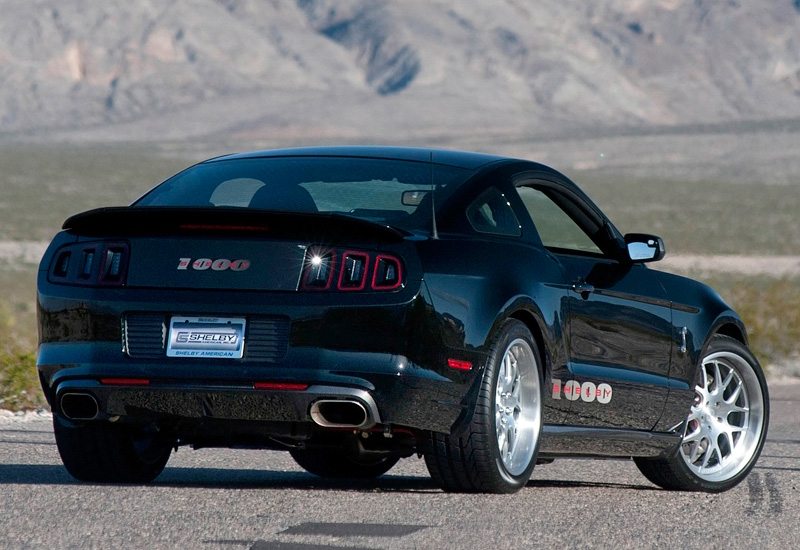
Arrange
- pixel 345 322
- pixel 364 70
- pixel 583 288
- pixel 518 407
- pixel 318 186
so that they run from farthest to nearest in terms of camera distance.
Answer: pixel 364 70
pixel 583 288
pixel 318 186
pixel 518 407
pixel 345 322

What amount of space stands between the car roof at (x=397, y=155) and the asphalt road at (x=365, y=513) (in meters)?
1.46

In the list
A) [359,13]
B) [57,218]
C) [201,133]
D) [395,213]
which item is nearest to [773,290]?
[395,213]

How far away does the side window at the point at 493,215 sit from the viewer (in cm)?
652

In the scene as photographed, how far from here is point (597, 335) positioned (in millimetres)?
7008

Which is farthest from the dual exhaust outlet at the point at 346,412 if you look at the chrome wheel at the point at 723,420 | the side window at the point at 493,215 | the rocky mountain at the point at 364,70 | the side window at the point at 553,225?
the rocky mountain at the point at 364,70

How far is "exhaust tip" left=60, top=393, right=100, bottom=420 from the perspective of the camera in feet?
20.4

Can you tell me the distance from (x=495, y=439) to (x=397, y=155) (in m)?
1.48

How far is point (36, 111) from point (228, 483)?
15286 centimetres

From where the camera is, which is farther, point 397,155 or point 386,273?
point 397,155

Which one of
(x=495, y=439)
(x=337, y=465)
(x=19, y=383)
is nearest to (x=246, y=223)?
(x=495, y=439)

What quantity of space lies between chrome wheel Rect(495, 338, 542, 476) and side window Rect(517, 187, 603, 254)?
72 cm

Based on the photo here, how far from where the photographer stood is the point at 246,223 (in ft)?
19.9

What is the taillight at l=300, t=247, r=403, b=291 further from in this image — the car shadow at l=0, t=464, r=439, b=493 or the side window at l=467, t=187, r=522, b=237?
the car shadow at l=0, t=464, r=439, b=493

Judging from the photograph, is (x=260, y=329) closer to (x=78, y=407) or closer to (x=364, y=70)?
(x=78, y=407)
